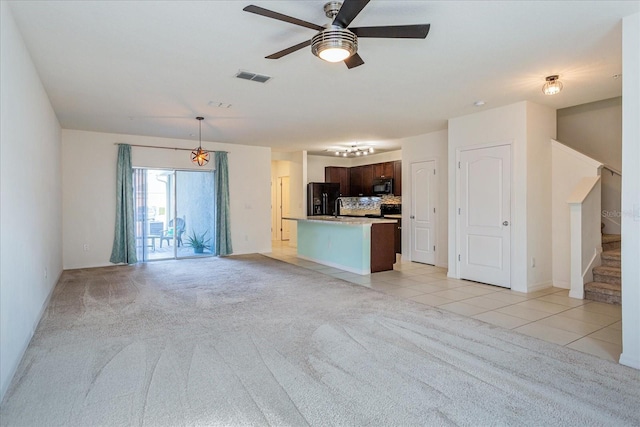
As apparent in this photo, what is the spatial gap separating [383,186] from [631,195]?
6.86 metres

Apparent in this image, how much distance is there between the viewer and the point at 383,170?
964 centimetres

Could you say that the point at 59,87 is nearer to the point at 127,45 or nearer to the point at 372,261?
the point at 127,45

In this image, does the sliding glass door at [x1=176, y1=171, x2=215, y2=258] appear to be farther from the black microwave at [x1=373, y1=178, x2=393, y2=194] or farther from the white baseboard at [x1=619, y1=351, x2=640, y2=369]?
the white baseboard at [x1=619, y1=351, x2=640, y2=369]

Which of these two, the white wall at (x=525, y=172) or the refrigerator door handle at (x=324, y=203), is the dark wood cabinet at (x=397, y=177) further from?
the white wall at (x=525, y=172)

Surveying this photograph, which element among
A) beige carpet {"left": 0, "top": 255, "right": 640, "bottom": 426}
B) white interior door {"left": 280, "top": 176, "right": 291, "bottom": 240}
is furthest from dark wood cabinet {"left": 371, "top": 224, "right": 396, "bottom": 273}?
white interior door {"left": 280, "top": 176, "right": 291, "bottom": 240}

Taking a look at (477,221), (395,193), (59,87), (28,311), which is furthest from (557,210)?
(59,87)

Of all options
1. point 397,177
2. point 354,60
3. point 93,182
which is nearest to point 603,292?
point 354,60

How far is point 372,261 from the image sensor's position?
6.43 metres

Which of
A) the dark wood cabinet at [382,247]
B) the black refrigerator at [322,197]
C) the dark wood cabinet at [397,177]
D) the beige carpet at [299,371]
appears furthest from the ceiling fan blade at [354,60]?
the black refrigerator at [322,197]

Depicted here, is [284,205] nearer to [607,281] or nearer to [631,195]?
[607,281]

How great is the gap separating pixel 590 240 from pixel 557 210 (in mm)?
674

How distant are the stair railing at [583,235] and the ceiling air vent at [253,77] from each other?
4.16 metres

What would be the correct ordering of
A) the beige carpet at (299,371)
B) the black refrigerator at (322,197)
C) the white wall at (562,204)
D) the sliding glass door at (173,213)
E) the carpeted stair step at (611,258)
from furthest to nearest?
the black refrigerator at (322,197), the sliding glass door at (173,213), the white wall at (562,204), the carpeted stair step at (611,258), the beige carpet at (299,371)

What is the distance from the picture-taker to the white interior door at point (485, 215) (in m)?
5.27
